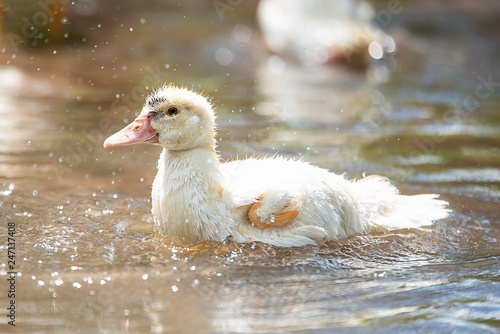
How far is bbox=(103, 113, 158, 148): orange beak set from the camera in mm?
4680

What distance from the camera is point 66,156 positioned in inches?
266

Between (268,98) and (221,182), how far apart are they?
17.5 feet

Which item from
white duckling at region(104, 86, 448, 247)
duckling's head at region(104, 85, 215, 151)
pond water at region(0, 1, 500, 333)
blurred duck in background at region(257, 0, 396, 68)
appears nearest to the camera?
pond water at region(0, 1, 500, 333)

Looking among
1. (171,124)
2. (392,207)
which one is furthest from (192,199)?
(392,207)

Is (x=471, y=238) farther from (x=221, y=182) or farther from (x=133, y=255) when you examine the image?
(x=133, y=255)

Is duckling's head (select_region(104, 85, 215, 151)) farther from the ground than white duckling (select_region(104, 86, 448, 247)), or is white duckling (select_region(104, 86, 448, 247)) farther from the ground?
duckling's head (select_region(104, 85, 215, 151))

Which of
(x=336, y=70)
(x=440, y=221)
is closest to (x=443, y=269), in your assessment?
(x=440, y=221)

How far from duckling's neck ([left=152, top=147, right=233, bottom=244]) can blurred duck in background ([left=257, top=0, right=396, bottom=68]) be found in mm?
7979

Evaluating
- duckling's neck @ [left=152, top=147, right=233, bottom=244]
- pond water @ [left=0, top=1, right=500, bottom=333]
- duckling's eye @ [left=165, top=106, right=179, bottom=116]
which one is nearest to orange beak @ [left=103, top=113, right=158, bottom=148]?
duckling's eye @ [left=165, top=106, right=179, bottom=116]

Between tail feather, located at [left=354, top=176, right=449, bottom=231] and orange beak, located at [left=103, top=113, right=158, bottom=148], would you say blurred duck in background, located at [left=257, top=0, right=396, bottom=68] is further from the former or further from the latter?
orange beak, located at [left=103, top=113, right=158, bottom=148]

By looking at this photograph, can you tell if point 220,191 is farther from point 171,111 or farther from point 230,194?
point 171,111


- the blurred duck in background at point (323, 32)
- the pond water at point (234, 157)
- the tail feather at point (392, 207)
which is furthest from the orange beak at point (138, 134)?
the blurred duck in background at point (323, 32)

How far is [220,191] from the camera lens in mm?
4660

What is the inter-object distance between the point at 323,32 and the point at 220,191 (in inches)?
351
